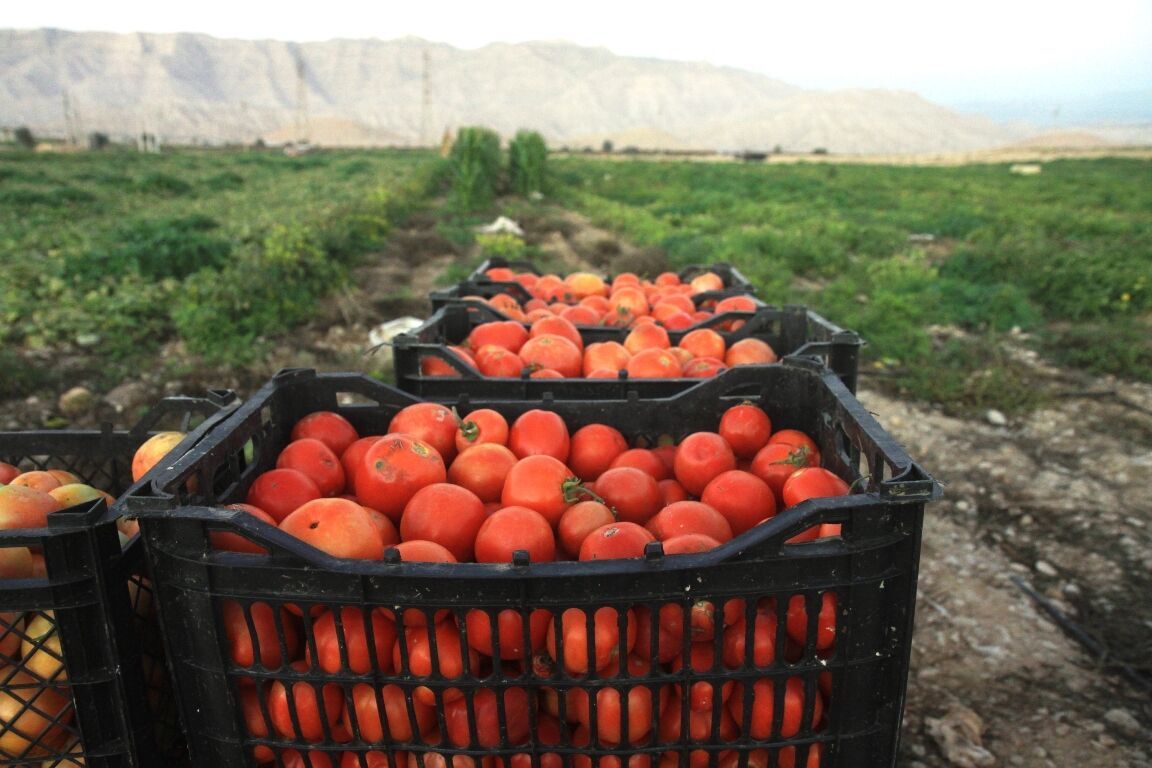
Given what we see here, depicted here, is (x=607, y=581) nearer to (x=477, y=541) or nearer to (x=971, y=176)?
(x=477, y=541)

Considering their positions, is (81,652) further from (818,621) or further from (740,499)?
(740,499)

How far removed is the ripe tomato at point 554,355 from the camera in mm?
3104

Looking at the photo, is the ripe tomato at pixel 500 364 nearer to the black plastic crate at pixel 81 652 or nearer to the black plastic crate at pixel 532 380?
the black plastic crate at pixel 532 380

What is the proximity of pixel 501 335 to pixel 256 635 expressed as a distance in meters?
2.10

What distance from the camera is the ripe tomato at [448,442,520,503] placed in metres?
2.15

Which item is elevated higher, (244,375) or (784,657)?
(784,657)

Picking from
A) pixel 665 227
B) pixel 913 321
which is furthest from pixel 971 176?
pixel 913 321

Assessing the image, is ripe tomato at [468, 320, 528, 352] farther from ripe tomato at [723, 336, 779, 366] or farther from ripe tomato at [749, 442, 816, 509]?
ripe tomato at [749, 442, 816, 509]

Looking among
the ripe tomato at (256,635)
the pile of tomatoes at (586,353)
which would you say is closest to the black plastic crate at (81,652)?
the ripe tomato at (256,635)

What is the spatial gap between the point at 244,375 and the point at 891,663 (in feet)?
20.3

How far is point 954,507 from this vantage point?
448 cm

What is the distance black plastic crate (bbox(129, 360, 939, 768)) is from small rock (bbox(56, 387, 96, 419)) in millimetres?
5076

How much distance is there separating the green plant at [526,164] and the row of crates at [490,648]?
20.0 meters

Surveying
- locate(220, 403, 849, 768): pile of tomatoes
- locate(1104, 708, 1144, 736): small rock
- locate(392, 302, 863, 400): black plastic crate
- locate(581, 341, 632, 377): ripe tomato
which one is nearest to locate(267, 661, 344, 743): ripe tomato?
locate(220, 403, 849, 768): pile of tomatoes
